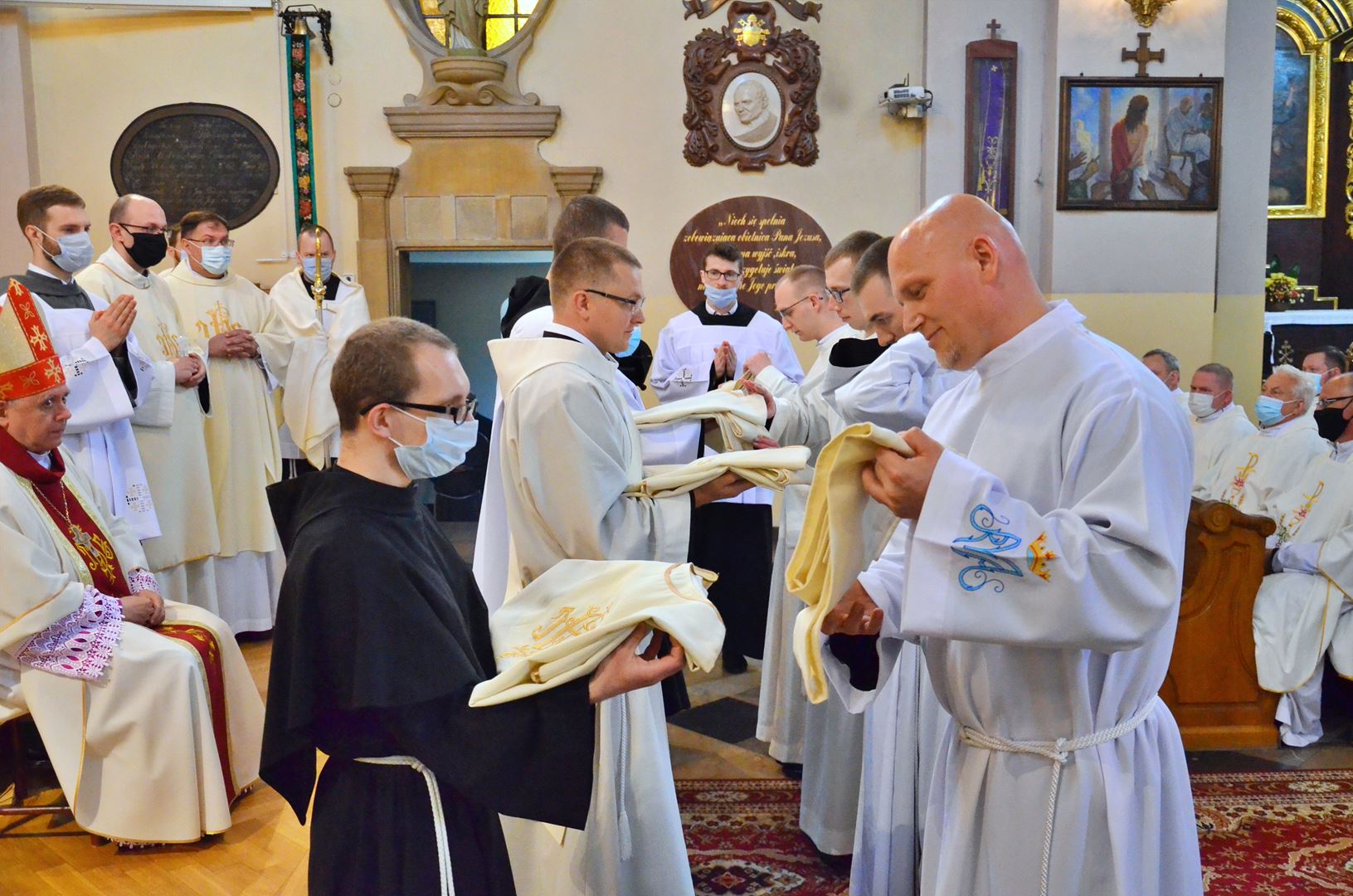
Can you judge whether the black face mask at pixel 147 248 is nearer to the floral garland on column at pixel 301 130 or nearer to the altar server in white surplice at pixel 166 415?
the altar server in white surplice at pixel 166 415

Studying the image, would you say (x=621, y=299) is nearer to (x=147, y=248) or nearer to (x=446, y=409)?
(x=446, y=409)

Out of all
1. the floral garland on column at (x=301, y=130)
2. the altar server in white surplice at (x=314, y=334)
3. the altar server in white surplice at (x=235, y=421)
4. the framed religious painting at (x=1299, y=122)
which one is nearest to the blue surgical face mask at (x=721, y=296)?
the altar server in white surplice at (x=314, y=334)

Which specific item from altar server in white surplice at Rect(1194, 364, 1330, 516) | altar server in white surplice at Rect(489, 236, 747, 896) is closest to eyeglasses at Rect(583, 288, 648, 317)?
altar server in white surplice at Rect(489, 236, 747, 896)

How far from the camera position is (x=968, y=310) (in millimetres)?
1978

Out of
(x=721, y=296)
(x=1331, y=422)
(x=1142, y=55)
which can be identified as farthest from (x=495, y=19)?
(x=1331, y=422)

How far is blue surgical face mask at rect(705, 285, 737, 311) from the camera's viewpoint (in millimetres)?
6449

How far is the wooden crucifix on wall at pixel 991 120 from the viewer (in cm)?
916

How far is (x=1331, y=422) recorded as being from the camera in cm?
535

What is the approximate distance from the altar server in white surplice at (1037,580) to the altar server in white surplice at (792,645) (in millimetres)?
1397

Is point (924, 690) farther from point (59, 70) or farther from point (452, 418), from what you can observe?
point (59, 70)

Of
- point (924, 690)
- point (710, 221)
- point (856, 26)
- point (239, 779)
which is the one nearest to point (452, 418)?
point (924, 690)

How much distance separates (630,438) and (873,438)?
1330 millimetres

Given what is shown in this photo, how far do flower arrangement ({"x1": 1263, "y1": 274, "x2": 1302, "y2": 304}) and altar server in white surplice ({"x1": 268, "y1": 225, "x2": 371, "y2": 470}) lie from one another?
347 inches

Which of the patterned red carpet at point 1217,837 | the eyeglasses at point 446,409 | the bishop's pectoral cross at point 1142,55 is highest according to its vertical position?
the bishop's pectoral cross at point 1142,55
